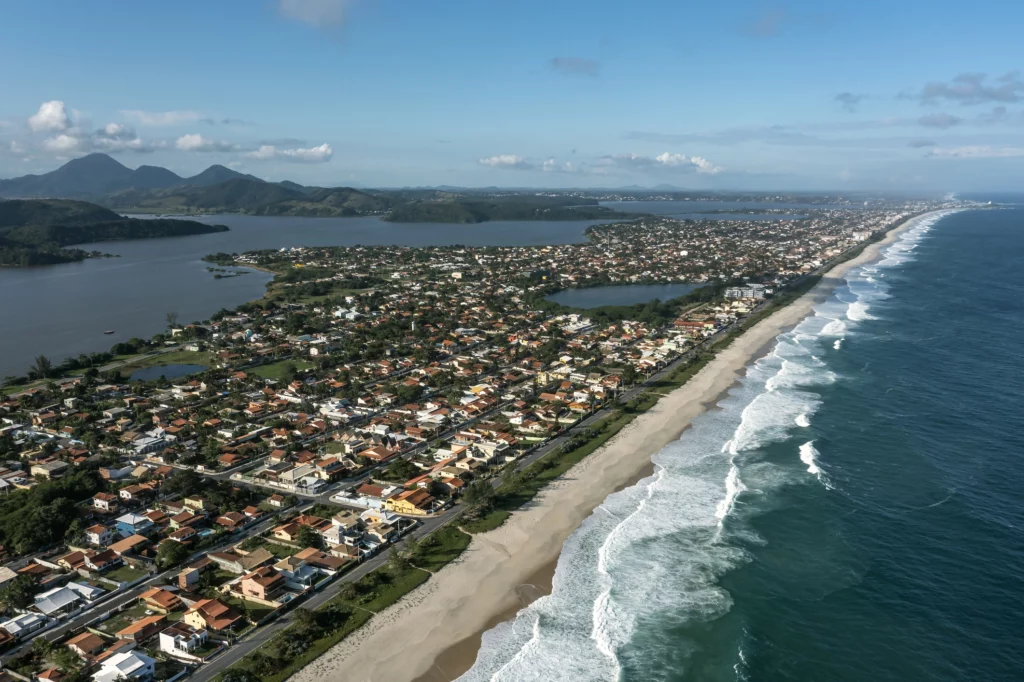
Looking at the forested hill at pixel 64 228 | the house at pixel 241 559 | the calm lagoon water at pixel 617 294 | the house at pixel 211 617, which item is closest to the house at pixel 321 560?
the house at pixel 241 559

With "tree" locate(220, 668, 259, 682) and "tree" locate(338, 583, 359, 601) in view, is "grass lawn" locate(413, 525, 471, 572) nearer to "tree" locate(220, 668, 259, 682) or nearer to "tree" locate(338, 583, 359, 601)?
"tree" locate(338, 583, 359, 601)

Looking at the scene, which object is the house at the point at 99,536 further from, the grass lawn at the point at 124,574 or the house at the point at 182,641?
the house at the point at 182,641

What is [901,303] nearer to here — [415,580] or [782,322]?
[782,322]

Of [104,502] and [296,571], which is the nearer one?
[296,571]

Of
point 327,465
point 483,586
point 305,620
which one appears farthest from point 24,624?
point 483,586

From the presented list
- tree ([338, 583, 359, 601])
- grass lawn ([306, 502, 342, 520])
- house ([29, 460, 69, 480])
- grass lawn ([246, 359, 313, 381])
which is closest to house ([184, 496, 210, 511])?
grass lawn ([306, 502, 342, 520])

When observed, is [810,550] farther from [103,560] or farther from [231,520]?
[103,560]

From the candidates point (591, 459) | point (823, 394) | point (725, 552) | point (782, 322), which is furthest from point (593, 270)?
point (725, 552)
